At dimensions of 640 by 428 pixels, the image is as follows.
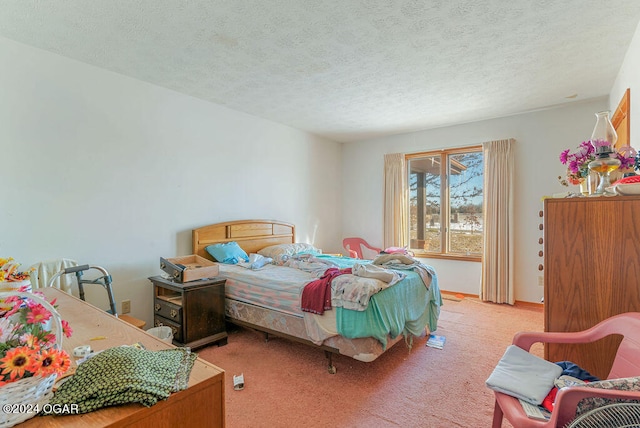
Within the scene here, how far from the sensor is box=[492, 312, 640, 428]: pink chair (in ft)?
3.53

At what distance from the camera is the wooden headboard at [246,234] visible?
3592 millimetres

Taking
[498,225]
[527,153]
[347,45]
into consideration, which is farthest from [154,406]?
[527,153]

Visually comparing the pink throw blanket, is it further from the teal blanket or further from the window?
the window

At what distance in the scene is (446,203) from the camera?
16.3 feet

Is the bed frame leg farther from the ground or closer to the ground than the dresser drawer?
closer to the ground

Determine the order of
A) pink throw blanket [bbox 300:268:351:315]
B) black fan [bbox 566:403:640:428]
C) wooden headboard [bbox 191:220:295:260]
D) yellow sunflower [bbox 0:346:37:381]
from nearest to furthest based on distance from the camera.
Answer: yellow sunflower [bbox 0:346:37:381]
black fan [bbox 566:403:640:428]
pink throw blanket [bbox 300:268:351:315]
wooden headboard [bbox 191:220:295:260]

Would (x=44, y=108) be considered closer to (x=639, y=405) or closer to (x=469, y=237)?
(x=639, y=405)

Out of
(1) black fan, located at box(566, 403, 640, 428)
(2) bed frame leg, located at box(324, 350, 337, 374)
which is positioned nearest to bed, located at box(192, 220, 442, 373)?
(2) bed frame leg, located at box(324, 350, 337, 374)

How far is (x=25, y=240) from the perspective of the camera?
246cm

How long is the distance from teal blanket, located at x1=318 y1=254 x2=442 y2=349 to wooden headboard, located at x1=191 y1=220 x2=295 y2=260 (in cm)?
197

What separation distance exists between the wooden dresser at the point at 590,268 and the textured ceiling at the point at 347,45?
1413 mm

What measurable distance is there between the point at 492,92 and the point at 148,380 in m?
4.02

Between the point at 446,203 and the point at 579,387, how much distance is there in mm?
4091

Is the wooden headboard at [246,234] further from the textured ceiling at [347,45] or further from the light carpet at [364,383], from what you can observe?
the textured ceiling at [347,45]
